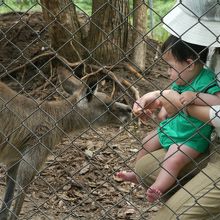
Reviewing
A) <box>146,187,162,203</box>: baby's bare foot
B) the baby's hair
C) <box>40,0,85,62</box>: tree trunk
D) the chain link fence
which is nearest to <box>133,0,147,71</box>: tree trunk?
the chain link fence

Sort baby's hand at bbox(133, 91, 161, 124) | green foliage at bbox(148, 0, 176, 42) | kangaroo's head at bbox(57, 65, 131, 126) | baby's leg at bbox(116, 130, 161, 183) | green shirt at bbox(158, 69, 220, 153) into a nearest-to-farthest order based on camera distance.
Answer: green shirt at bbox(158, 69, 220, 153)
baby's hand at bbox(133, 91, 161, 124)
baby's leg at bbox(116, 130, 161, 183)
kangaroo's head at bbox(57, 65, 131, 126)
green foliage at bbox(148, 0, 176, 42)

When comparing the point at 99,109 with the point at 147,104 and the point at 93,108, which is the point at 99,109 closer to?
the point at 93,108

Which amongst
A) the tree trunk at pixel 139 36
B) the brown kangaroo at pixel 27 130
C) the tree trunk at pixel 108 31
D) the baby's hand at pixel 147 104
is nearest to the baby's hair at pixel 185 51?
the baby's hand at pixel 147 104

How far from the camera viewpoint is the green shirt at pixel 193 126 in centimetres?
342

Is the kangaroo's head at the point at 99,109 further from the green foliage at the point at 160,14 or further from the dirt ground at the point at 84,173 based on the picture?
the green foliage at the point at 160,14

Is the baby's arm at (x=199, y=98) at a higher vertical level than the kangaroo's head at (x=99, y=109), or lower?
higher

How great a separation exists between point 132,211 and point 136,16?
295cm

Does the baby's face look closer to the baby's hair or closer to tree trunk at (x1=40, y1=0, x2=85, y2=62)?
the baby's hair

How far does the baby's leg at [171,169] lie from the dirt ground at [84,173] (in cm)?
72

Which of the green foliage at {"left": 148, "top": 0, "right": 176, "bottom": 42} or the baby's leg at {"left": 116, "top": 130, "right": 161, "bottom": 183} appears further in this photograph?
the green foliage at {"left": 148, "top": 0, "right": 176, "bottom": 42}

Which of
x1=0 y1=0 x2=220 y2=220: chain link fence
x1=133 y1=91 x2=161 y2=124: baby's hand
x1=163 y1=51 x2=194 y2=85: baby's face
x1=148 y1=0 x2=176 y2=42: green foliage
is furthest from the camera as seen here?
x1=148 y1=0 x2=176 y2=42: green foliage

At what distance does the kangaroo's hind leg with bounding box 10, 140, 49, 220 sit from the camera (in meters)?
4.87

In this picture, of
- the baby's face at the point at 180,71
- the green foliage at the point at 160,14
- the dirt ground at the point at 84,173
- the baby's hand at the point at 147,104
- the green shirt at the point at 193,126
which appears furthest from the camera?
the green foliage at the point at 160,14

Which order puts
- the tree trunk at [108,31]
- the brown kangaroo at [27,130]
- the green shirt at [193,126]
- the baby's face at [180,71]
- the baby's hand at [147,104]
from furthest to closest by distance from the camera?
the tree trunk at [108,31], the brown kangaroo at [27,130], the baby's hand at [147,104], the baby's face at [180,71], the green shirt at [193,126]
